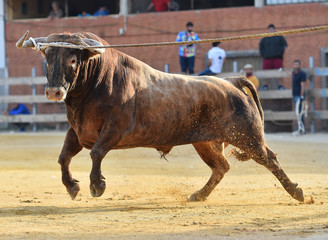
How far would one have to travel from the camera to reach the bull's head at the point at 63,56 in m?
Result: 6.31

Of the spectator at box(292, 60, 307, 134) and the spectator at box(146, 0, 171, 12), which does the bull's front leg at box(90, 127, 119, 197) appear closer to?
the spectator at box(292, 60, 307, 134)

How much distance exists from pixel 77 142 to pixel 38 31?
15.5m

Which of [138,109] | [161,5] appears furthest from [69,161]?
[161,5]

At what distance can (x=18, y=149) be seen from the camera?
568 inches

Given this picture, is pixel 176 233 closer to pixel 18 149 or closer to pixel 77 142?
pixel 77 142

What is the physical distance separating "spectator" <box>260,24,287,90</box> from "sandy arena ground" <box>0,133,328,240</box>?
16.0 feet

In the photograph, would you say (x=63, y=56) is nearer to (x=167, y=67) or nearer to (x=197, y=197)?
(x=197, y=197)

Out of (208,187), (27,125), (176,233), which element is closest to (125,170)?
(208,187)

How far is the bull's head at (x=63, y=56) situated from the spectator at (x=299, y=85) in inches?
410

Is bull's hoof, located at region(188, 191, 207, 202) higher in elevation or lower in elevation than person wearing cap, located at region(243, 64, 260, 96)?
lower

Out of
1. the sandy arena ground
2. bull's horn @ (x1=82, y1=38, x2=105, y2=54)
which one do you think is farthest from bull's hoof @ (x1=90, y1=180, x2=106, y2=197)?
bull's horn @ (x1=82, y1=38, x2=105, y2=54)

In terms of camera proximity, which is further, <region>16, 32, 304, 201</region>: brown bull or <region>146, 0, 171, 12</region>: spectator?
<region>146, 0, 171, 12</region>: spectator

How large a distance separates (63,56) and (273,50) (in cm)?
1145

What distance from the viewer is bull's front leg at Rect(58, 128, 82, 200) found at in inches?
278
